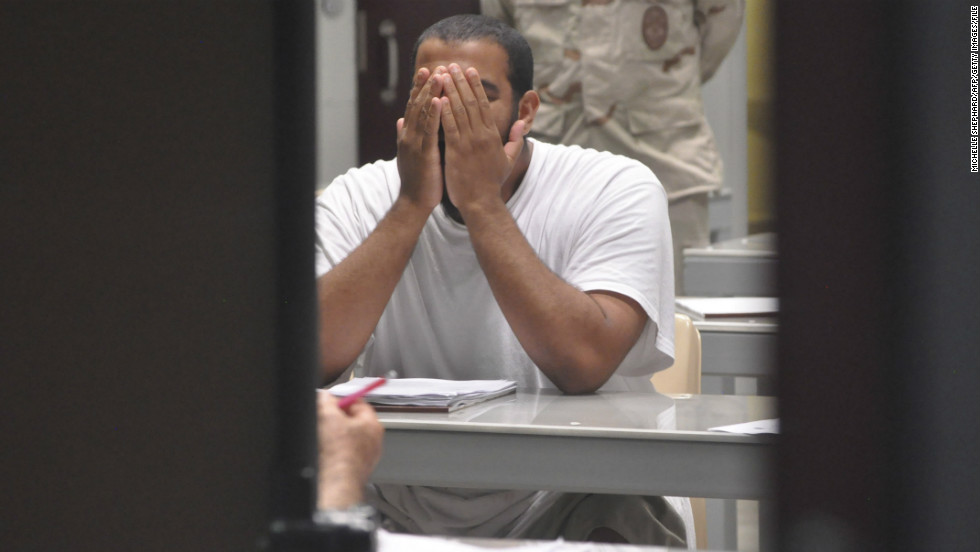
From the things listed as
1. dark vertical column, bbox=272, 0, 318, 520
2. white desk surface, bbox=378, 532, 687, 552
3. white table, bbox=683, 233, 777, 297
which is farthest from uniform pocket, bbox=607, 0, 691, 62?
dark vertical column, bbox=272, 0, 318, 520

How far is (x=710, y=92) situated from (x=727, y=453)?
322cm

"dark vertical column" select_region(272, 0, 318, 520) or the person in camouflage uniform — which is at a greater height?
the person in camouflage uniform

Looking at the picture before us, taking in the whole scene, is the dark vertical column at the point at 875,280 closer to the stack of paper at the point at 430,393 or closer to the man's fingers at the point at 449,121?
the stack of paper at the point at 430,393

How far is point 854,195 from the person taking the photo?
0.30 metres

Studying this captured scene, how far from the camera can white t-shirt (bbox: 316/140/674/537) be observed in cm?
146

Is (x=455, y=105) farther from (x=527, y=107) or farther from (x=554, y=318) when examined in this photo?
(x=554, y=318)

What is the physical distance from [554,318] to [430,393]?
23cm

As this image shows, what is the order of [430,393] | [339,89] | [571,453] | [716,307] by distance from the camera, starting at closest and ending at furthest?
1. [571,453]
2. [430,393]
3. [716,307]
4. [339,89]

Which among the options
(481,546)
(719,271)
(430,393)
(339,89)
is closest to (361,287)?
(430,393)

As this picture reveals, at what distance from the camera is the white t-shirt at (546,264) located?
1.46 m

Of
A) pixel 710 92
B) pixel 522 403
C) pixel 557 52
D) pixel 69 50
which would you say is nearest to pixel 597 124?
pixel 557 52

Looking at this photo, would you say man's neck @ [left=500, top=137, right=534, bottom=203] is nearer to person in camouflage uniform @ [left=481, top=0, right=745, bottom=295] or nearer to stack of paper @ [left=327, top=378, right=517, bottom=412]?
stack of paper @ [left=327, top=378, right=517, bottom=412]

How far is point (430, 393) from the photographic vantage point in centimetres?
122

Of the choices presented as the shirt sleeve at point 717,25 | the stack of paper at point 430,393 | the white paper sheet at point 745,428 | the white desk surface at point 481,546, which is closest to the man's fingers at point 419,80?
the stack of paper at point 430,393
